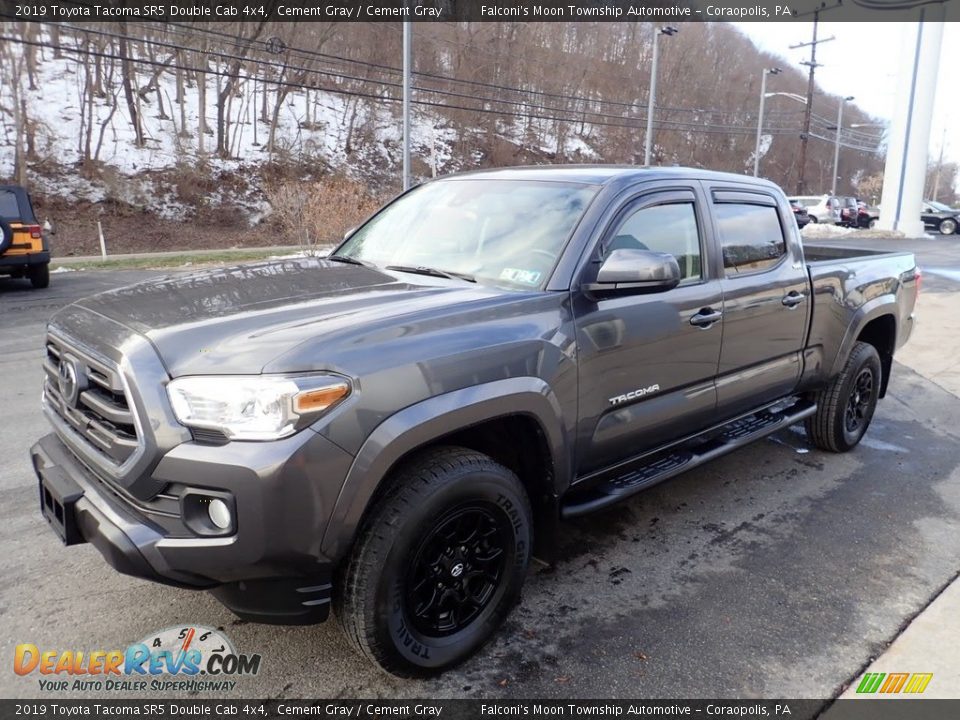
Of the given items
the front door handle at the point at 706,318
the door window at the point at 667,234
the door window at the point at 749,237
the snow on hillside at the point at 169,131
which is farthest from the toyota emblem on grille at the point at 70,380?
the snow on hillside at the point at 169,131

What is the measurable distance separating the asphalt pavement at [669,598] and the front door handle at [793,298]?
1.17 m

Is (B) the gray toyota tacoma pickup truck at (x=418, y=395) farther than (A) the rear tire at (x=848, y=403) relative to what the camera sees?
No

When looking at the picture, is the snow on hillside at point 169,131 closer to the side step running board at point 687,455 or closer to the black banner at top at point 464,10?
the black banner at top at point 464,10

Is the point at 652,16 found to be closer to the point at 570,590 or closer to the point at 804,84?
the point at 570,590

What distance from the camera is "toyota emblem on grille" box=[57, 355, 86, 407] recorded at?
8.45 ft

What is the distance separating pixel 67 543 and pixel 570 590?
2.03 m

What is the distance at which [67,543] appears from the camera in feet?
8.28

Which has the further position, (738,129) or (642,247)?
(738,129)

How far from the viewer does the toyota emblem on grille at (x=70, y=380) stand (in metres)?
2.57

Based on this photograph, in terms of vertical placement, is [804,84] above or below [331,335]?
above

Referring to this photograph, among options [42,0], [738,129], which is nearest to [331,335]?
[42,0]

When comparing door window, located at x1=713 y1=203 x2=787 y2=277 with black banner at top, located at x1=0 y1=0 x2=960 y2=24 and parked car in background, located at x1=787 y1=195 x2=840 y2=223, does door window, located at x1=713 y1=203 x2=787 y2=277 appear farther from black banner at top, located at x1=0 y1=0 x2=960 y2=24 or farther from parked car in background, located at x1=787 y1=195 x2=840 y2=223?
parked car in background, located at x1=787 y1=195 x2=840 y2=223

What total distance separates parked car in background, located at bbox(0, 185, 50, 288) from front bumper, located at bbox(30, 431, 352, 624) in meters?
11.8

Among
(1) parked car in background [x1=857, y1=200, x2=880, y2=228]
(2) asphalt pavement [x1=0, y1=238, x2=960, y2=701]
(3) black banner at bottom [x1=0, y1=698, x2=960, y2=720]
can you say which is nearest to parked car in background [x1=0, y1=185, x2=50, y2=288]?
(2) asphalt pavement [x1=0, y1=238, x2=960, y2=701]
